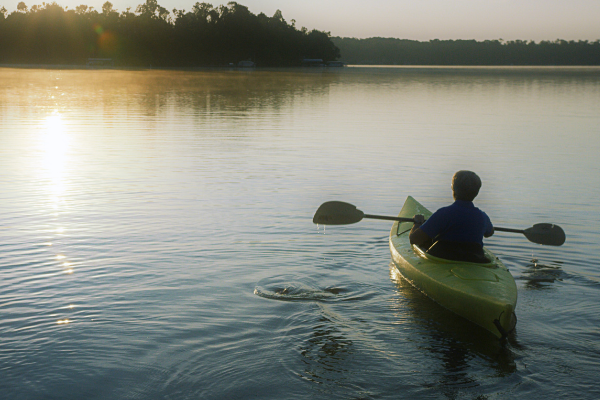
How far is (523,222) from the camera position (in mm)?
10703

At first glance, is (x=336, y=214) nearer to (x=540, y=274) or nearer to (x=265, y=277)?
(x=265, y=277)

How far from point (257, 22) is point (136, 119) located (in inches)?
6065

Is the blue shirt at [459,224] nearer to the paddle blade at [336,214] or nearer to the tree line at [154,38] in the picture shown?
the paddle blade at [336,214]

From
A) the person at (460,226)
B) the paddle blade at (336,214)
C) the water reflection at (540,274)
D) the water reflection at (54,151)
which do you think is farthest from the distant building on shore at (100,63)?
the person at (460,226)

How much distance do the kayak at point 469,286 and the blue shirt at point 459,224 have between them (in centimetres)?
30

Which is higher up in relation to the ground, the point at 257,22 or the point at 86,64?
the point at 257,22

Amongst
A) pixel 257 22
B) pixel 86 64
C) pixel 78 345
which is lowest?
pixel 78 345

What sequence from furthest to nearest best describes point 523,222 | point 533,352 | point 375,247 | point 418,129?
point 418,129 → point 523,222 → point 375,247 → point 533,352

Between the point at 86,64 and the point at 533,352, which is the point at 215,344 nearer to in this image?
the point at 533,352

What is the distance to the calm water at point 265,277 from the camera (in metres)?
5.06

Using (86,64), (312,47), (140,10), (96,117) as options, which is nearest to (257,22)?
(312,47)

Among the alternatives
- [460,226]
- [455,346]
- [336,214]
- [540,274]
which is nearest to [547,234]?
[540,274]

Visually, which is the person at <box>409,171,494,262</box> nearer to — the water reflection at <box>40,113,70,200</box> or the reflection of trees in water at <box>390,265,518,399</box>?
the reflection of trees in water at <box>390,265,518,399</box>

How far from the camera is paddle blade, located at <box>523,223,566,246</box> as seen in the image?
8250 millimetres
